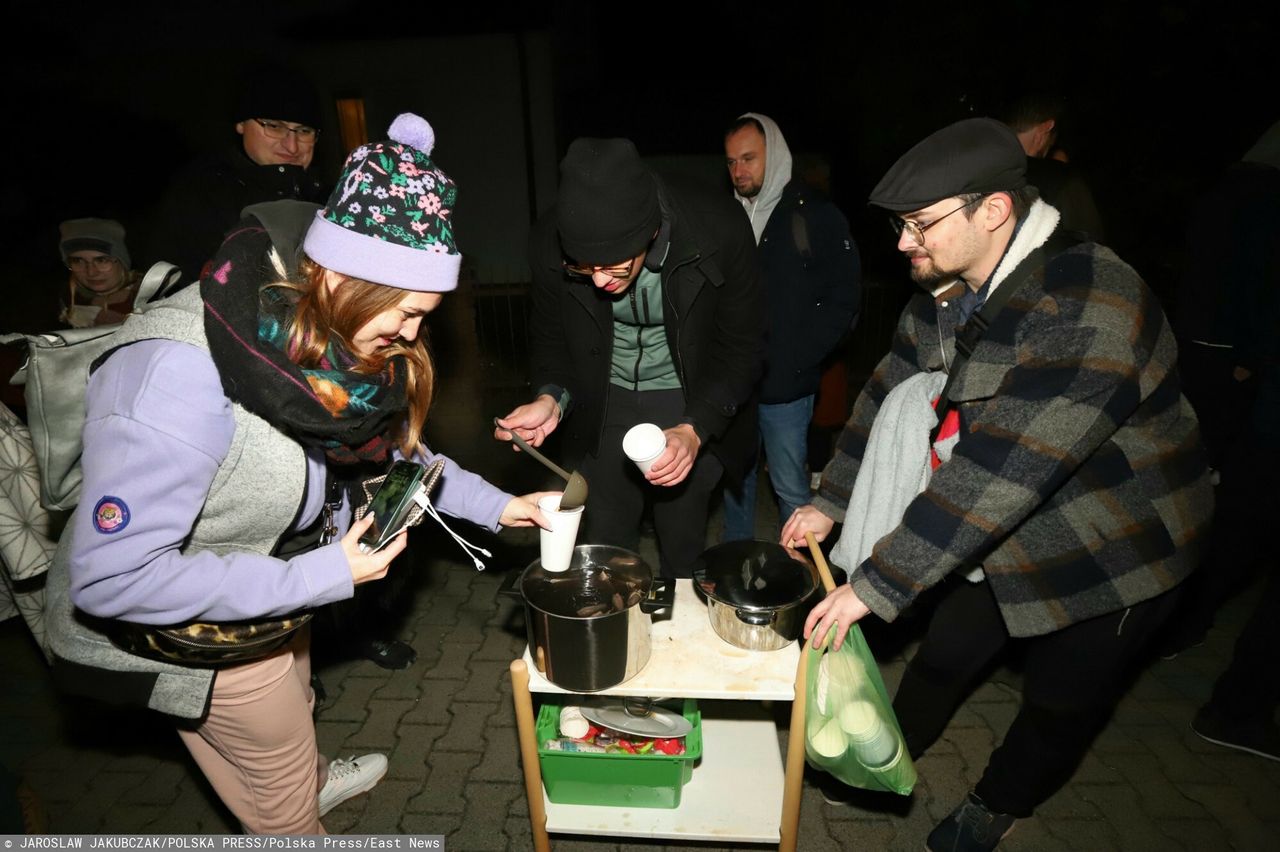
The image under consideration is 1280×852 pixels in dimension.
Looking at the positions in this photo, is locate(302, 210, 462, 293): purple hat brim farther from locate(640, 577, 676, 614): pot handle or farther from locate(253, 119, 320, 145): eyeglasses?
locate(253, 119, 320, 145): eyeglasses

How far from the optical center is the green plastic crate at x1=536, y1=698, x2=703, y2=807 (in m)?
2.07

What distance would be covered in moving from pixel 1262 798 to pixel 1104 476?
1.84 m

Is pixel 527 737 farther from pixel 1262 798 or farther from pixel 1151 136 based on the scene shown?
pixel 1151 136

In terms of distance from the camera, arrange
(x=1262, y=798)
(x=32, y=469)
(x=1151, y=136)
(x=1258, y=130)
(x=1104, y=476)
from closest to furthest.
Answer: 1. (x=1104, y=476)
2. (x=32, y=469)
3. (x=1262, y=798)
4. (x=1258, y=130)
5. (x=1151, y=136)

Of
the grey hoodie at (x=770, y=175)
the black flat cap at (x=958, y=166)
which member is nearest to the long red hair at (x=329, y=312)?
the black flat cap at (x=958, y=166)

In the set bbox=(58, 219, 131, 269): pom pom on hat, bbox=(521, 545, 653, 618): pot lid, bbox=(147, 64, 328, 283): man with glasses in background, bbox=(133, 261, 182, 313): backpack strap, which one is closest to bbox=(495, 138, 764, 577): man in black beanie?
bbox=(521, 545, 653, 618): pot lid

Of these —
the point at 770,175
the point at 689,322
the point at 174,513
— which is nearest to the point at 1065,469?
the point at 689,322

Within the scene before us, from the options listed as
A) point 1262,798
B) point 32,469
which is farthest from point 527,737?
point 1262,798

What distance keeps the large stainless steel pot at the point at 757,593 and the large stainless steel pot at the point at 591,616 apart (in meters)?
0.13

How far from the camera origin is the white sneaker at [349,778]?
2.54 meters

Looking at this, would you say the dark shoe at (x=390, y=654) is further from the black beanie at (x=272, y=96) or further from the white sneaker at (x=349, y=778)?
the black beanie at (x=272, y=96)

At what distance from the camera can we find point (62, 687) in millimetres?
1558

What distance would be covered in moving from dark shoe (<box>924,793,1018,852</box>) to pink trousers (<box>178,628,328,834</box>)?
1.94 meters

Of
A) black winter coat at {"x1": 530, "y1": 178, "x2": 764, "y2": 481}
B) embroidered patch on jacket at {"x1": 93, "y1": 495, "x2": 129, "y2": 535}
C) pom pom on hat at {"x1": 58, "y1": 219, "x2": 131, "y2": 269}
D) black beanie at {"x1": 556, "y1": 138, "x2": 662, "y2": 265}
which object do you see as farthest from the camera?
pom pom on hat at {"x1": 58, "y1": 219, "x2": 131, "y2": 269}
